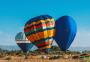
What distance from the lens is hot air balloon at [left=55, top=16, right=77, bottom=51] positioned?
67.4 meters

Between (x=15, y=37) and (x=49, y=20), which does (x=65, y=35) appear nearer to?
(x=49, y=20)

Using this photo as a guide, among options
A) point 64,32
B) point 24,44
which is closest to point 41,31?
point 64,32

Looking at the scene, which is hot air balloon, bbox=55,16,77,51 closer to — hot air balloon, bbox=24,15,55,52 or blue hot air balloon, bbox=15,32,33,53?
hot air balloon, bbox=24,15,55,52

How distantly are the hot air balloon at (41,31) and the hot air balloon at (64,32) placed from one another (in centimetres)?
289

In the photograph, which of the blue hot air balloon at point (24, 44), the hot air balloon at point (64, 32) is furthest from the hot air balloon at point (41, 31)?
the blue hot air balloon at point (24, 44)

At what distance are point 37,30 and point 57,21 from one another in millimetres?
7688

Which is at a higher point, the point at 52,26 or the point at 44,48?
the point at 52,26

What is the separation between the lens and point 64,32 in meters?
69.1

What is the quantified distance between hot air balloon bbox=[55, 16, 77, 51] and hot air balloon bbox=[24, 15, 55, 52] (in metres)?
2.89

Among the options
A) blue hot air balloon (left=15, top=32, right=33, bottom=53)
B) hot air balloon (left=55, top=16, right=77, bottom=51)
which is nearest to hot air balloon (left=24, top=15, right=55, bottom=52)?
hot air balloon (left=55, top=16, right=77, bottom=51)

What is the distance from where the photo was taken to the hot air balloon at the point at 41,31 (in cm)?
6450

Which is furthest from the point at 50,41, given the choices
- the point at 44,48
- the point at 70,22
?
the point at 70,22

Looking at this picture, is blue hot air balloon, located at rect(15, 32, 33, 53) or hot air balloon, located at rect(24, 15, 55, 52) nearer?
hot air balloon, located at rect(24, 15, 55, 52)

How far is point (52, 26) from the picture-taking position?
220ft
